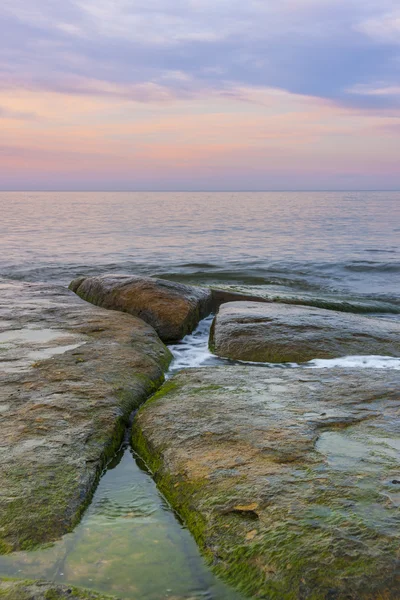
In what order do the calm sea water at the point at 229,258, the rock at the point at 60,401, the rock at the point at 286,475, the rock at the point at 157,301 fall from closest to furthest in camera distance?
the rock at the point at 286,475 → the rock at the point at 60,401 → the rock at the point at 157,301 → the calm sea water at the point at 229,258

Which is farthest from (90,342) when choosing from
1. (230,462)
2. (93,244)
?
(93,244)

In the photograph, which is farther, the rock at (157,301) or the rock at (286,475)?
the rock at (157,301)

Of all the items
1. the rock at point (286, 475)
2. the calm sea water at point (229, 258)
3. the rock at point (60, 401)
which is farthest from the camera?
the calm sea water at point (229, 258)

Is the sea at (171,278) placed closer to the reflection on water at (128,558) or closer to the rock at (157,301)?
the reflection on water at (128,558)

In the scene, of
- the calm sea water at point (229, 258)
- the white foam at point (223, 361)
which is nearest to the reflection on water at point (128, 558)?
the white foam at point (223, 361)

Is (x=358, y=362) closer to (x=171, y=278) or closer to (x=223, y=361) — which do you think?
(x=223, y=361)

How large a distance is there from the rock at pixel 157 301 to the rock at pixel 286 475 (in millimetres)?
2749

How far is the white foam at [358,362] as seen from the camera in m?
5.96

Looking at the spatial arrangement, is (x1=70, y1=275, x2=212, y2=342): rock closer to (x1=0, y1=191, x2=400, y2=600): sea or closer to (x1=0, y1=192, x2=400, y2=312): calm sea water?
(x1=0, y1=191, x2=400, y2=600): sea

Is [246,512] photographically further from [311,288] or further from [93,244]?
[93,244]

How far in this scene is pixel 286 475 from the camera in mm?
3008

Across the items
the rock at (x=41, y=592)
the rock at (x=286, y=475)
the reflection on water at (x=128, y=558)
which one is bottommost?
the reflection on water at (x=128, y=558)

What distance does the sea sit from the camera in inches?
98.1

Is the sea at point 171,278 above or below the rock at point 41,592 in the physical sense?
below
